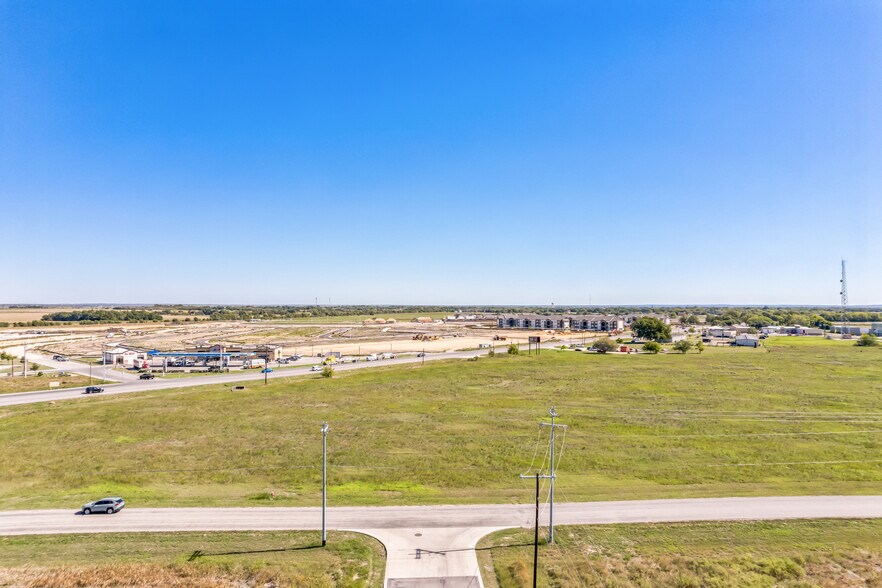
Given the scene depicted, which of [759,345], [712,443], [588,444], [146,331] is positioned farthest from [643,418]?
[146,331]

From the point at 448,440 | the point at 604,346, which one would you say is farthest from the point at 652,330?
the point at 448,440

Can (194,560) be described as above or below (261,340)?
below

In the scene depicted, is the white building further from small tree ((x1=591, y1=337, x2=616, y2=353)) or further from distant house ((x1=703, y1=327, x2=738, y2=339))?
small tree ((x1=591, y1=337, x2=616, y2=353))

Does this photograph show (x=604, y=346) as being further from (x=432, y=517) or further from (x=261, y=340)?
(x=261, y=340)

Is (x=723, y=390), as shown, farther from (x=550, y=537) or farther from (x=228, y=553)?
(x=228, y=553)

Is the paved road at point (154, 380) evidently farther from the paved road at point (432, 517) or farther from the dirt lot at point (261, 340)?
the paved road at point (432, 517)

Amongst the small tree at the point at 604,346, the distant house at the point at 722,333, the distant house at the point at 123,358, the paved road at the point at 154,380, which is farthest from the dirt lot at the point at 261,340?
the distant house at the point at 722,333

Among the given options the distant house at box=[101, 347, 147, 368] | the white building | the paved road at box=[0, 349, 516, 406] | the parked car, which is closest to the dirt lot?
the paved road at box=[0, 349, 516, 406]
